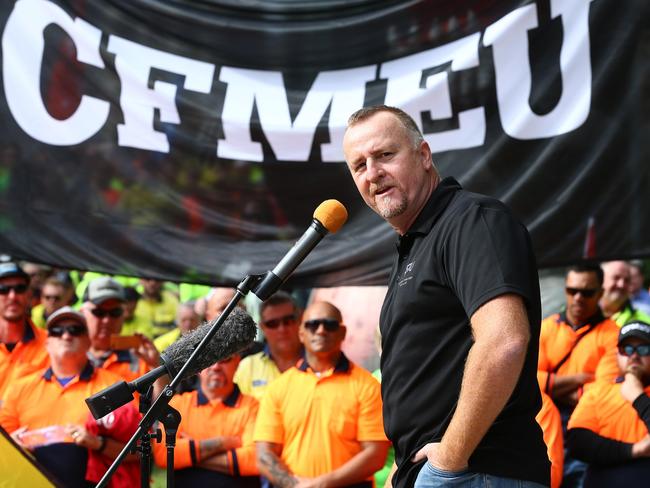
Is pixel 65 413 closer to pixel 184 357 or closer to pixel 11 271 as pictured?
pixel 11 271

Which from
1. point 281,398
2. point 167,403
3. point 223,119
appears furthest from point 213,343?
point 281,398

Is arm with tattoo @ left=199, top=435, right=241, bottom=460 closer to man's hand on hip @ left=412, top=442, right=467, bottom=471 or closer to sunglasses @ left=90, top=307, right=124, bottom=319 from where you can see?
sunglasses @ left=90, top=307, right=124, bottom=319

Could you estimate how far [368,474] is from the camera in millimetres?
5812

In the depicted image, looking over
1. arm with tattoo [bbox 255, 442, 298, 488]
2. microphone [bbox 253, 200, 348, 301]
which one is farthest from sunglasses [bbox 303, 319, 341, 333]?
microphone [bbox 253, 200, 348, 301]

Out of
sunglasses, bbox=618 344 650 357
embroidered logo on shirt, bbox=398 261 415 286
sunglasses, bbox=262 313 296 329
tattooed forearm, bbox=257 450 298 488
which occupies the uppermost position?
sunglasses, bbox=262 313 296 329

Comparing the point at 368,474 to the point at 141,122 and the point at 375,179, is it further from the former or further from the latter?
the point at 375,179

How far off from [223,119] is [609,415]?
282cm

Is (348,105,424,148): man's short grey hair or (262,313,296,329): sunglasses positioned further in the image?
(262,313,296,329): sunglasses

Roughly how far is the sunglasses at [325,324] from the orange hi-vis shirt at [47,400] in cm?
139

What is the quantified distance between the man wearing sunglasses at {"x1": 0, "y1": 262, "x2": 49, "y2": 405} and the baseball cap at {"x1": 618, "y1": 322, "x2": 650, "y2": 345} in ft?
12.4

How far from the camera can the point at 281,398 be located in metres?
6.14

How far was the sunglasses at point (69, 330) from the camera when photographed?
20.9 feet

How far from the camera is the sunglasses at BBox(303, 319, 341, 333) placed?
6.25 meters

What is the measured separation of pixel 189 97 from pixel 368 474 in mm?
2464
